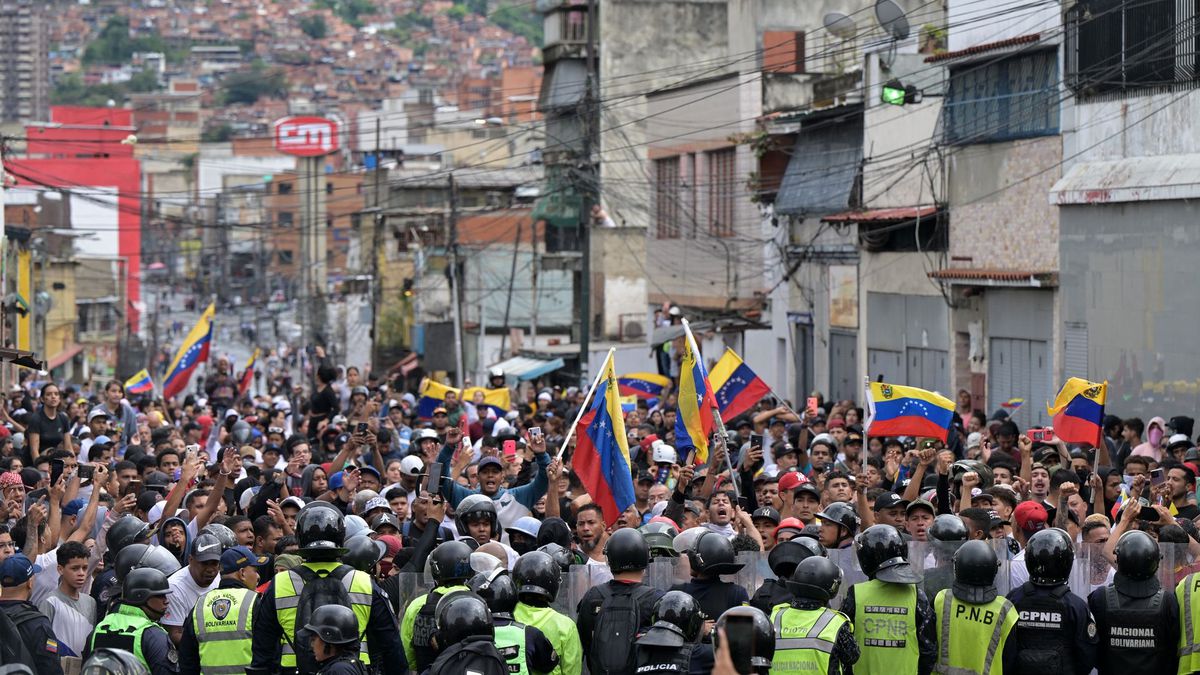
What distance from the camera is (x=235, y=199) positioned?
417ft

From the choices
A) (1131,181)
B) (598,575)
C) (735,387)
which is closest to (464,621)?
(598,575)

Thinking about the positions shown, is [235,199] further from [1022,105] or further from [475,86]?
[1022,105]

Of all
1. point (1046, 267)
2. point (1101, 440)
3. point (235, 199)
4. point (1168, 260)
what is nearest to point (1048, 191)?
point (1046, 267)

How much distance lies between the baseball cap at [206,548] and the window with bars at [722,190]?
2713cm

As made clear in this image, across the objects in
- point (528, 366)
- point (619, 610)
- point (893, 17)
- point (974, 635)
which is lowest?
point (528, 366)

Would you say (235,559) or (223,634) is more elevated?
(235,559)

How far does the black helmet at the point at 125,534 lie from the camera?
37.4 feet

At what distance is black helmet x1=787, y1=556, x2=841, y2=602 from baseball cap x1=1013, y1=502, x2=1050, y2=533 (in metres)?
2.90

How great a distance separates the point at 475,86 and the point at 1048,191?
140m

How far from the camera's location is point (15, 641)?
9039 mm

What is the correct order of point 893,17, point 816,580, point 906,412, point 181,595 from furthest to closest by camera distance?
point 893,17
point 906,412
point 181,595
point 816,580

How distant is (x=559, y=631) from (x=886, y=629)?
4.96ft

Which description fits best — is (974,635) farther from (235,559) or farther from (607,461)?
(607,461)

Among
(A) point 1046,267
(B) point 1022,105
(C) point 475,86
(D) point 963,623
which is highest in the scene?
(C) point 475,86
